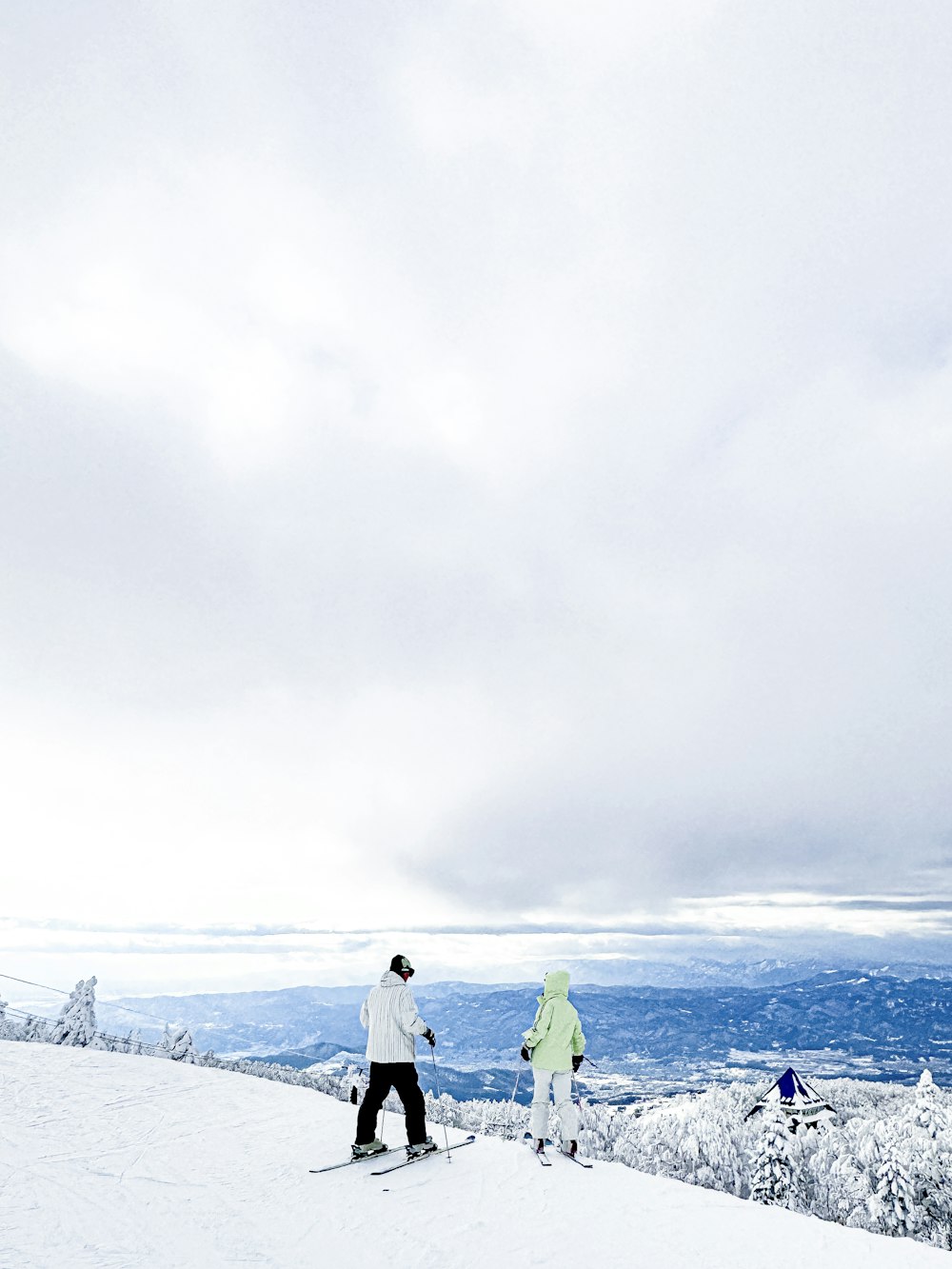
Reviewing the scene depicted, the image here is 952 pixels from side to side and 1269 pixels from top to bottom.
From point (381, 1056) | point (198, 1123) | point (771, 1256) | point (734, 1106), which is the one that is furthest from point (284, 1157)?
point (734, 1106)

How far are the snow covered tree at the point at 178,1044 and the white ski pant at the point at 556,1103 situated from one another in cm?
2454

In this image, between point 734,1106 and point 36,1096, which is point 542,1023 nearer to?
point 36,1096

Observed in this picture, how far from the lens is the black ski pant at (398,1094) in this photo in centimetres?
1077

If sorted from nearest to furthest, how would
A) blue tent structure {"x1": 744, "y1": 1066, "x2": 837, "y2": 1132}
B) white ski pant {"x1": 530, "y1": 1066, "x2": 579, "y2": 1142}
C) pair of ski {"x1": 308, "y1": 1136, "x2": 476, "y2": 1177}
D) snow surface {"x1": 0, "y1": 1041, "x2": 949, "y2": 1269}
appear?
1. snow surface {"x1": 0, "y1": 1041, "x2": 949, "y2": 1269}
2. pair of ski {"x1": 308, "y1": 1136, "x2": 476, "y2": 1177}
3. white ski pant {"x1": 530, "y1": 1066, "x2": 579, "y2": 1142}
4. blue tent structure {"x1": 744, "y1": 1066, "x2": 837, "y2": 1132}

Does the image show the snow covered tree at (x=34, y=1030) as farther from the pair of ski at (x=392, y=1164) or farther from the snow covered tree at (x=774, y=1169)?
the snow covered tree at (x=774, y=1169)

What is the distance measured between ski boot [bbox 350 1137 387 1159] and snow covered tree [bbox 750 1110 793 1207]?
152 feet

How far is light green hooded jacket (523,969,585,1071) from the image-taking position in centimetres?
1205

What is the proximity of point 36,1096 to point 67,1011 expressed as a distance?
21.0 m

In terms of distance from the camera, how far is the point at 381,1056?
10.8 m

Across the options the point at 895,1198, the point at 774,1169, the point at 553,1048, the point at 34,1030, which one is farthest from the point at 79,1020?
the point at 895,1198

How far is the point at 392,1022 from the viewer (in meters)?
11.0

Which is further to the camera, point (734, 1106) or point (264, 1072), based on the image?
point (734, 1106)

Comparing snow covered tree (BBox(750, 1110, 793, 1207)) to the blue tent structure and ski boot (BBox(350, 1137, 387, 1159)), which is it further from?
ski boot (BBox(350, 1137, 387, 1159))

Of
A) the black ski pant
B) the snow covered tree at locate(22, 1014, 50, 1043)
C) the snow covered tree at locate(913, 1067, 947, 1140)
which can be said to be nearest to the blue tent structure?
the snow covered tree at locate(913, 1067, 947, 1140)
